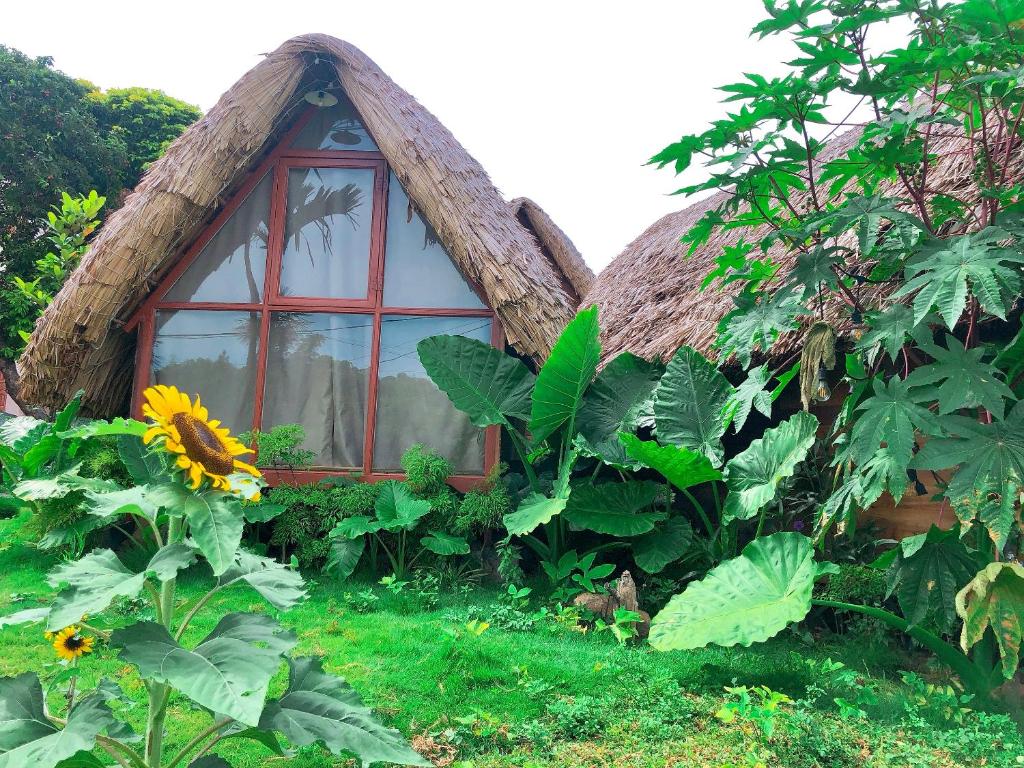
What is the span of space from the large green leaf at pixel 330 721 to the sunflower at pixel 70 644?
0.65 metres

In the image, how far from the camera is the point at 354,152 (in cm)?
611

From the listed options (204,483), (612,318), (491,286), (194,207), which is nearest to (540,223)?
(612,318)

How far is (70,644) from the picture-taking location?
2.14 meters

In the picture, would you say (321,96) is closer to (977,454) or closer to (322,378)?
(322,378)

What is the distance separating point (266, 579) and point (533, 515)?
268 cm

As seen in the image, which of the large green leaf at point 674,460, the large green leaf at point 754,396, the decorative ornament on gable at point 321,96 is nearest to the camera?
the large green leaf at point 754,396

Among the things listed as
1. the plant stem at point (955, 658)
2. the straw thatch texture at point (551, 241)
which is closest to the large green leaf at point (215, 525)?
the plant stem at point (955, 658)

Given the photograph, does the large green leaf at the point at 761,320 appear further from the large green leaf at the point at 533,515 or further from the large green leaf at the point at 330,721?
the large green leaf at the point at 330,721

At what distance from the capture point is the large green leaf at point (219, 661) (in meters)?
1.55

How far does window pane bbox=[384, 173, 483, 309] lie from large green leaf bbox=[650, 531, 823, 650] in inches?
127

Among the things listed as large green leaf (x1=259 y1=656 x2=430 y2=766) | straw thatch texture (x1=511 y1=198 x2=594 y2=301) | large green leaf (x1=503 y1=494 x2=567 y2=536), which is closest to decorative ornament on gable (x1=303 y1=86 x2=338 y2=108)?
straw thatch texture (x1=511 y1=198 x2=594 y2=301)

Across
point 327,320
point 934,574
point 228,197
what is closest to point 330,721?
point 934,574

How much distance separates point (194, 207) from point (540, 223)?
3922 millimetres

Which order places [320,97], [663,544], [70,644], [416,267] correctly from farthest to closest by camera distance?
[320,97] < [416,267] < [663,544] < [70,644]
